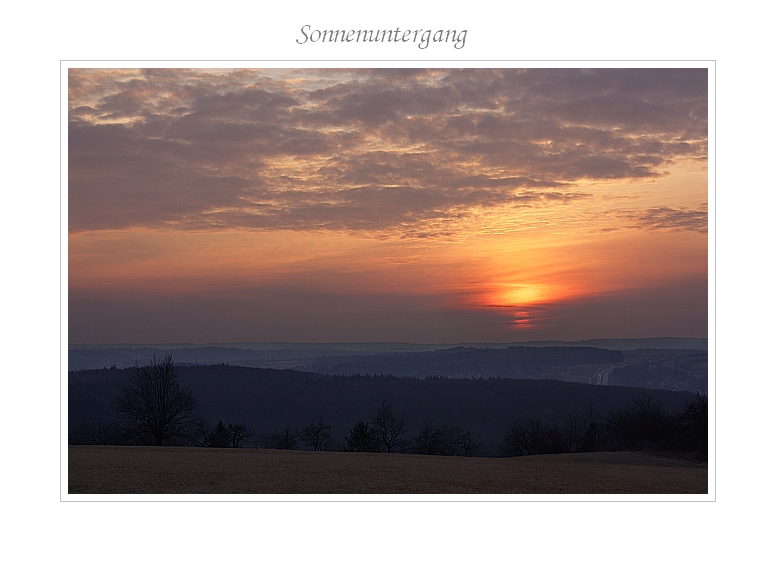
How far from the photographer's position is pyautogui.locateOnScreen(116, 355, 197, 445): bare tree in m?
58.7

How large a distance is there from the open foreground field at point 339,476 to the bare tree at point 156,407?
32.2 meters

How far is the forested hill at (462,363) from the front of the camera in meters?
74.5

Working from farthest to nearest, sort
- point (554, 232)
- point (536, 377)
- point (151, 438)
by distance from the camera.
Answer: point (536, 377)
point (151, 438)
point (554, 232)

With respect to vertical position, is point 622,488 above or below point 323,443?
above

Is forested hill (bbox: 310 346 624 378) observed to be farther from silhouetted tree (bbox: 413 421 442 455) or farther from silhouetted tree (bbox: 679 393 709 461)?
silhouetted tree (bbox: 679 393 709 461)

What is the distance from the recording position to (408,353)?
81.1 metres

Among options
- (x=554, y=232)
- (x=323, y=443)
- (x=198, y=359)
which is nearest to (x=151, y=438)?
(x=198, y=359)

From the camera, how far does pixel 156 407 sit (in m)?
61.0

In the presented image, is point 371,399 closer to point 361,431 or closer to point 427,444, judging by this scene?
point 427,444

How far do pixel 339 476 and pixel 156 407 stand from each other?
146 ft

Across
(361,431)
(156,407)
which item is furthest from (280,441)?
(156,407)

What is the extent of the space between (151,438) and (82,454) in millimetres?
34151

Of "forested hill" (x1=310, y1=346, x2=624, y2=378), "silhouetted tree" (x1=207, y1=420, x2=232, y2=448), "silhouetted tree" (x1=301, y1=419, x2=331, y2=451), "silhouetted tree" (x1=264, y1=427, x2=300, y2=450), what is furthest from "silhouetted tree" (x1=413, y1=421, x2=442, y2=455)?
"silhouetted tree" (x1=207, y1=420, x2=232, y2=448)
